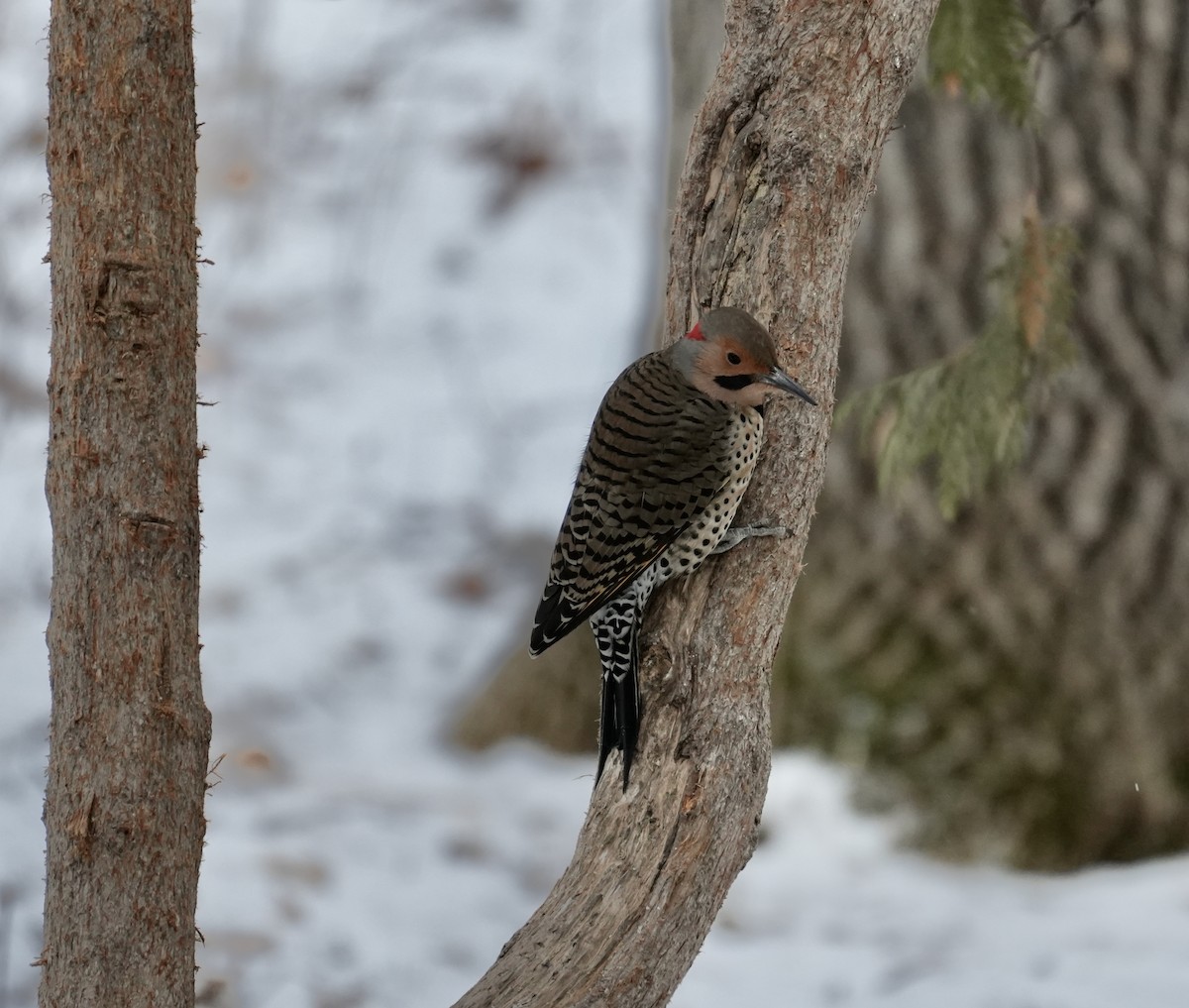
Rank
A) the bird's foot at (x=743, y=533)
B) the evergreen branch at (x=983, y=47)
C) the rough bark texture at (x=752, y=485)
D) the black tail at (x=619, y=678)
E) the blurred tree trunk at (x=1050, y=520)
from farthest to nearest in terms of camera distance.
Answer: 1. the blurred tree trunk at (x=1050, y=520)
2. the evergreen branch at (x=983, y=47)
3. the bird's foot at (x=743, y=533)
4. the black tail at (x=619, y=678)
5. the rough bark texture at (x=752, y=485)

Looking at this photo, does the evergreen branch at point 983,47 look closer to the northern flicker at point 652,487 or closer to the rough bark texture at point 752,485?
the rough bark texture at point 752,485

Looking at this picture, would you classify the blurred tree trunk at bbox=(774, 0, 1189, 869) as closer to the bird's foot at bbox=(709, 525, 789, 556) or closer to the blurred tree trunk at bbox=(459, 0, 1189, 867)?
the blurred tree trunk at bbox=(459, 0, 1189, 867)

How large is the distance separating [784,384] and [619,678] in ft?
2.06

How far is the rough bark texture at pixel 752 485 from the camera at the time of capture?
223cm

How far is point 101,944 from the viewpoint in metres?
2.10

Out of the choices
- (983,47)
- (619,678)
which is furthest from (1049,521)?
(619,678)

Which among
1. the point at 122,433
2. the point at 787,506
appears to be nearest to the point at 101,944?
the point at 122,433

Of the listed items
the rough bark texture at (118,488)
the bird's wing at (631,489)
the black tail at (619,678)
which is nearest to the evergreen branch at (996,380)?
the bird's wing at (631,489)

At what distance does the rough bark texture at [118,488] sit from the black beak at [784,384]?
1.07 metres

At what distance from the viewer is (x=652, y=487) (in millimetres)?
2893

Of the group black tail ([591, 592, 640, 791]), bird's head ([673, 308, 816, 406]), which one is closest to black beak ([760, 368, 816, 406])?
bird's head ([673, 308, 816, 406])

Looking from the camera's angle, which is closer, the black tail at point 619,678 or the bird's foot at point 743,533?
the black tail at point 619,678

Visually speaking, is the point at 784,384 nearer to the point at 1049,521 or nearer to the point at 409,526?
the point at 1049,521

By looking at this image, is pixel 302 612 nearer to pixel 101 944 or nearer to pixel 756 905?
pixel 756 905
